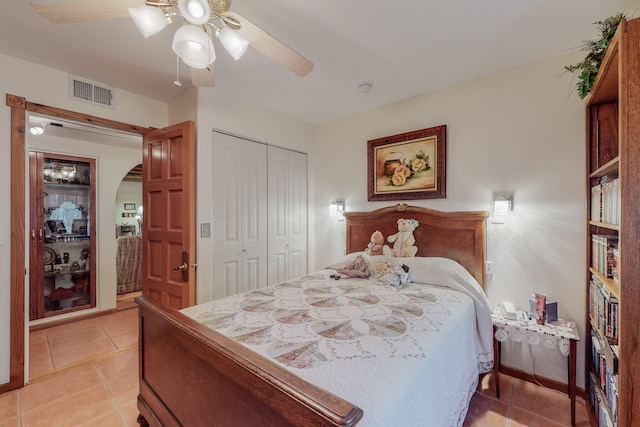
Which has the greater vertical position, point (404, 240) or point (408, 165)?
point (408, 165)

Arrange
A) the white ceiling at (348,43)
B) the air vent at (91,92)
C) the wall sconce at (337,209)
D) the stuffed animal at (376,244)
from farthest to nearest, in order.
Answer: the wall sconce at (337,209) < the stuffed animal at (376,244) < the air vent at (91,92) < the white ceiling at (348,43)

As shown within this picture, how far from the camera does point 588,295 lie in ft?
6.33

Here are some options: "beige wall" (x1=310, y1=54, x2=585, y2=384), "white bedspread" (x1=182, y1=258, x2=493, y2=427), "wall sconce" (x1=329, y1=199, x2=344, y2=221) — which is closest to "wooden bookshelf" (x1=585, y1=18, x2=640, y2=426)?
"white bedspread" (x1=182, y1=258, x2=493, y2=427)

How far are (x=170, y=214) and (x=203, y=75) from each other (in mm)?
1427

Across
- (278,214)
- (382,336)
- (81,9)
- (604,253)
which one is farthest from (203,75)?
(604,253)

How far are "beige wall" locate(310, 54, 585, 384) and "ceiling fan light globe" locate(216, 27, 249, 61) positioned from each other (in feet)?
6.73

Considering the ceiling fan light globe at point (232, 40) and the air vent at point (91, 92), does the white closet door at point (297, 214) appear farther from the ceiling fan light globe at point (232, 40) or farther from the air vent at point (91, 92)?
the ceiling fan light globe at point (232, 40)

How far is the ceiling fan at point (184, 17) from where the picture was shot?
1154 mm

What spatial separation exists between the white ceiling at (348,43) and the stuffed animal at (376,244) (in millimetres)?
1500

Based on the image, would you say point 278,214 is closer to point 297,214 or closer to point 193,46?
point 297,214

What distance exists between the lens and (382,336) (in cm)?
134

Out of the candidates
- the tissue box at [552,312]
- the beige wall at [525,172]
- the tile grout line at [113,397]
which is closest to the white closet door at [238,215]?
the tile grout line at [113,397]

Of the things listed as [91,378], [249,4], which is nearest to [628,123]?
[249,4]

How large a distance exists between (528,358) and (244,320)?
2.36 metres
